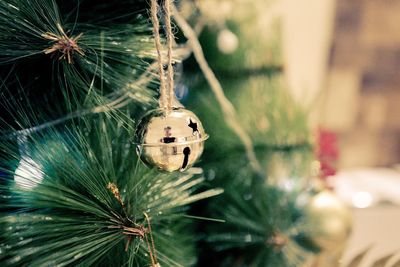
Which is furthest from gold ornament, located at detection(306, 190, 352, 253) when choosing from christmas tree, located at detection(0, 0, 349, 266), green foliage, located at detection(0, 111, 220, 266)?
green foliage, located at detection(0, 111, 220, 266)

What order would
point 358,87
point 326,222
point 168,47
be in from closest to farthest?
point 168,47 < point 326,222 < point 358,87

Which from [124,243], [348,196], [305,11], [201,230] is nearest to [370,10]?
[305,11]

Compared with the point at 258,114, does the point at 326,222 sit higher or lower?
lower

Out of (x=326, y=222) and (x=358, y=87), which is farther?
(x=358, y=87)

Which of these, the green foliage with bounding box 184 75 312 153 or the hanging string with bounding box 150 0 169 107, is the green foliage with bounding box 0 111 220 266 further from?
the green foliage with bounding box 184 75 312 153

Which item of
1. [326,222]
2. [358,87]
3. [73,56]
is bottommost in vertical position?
[326,222]

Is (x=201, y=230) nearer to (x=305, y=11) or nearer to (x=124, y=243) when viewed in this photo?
(x=124, y=243)

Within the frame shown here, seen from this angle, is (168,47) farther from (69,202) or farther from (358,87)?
(358,87)

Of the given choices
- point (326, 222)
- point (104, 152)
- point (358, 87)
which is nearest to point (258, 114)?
point (326, 222)
